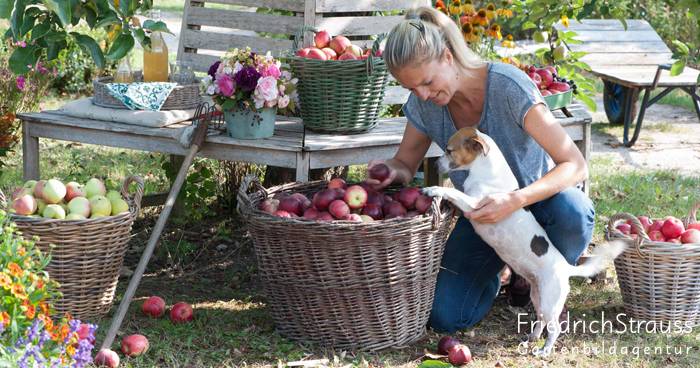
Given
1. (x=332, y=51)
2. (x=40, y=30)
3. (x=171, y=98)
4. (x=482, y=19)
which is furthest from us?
(x=482, y=19)

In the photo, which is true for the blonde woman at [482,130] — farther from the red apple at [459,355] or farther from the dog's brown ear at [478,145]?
the red apple at [459,355]

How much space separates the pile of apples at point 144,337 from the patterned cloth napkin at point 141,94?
0.86 metres

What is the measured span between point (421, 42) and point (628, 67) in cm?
503

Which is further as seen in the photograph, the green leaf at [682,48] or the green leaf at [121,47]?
the green leaf at [682,48]

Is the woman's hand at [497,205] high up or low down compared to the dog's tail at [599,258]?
up

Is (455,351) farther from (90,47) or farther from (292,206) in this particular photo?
(90,47)

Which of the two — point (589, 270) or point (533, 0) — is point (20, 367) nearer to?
point (589, 270)

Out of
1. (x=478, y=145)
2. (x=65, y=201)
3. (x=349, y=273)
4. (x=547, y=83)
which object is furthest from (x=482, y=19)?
(x=65, y=201)

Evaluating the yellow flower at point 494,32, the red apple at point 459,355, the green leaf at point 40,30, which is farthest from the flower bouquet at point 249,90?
the yellow flower at point 494,32

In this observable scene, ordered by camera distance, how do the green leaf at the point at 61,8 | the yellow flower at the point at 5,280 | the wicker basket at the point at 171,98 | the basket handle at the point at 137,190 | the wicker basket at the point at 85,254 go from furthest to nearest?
the wicker basket at the point at 171,98, the basket handle at the point at 137,190, the wicker basket at the point at 85,254, the green leaf at the point at 61,8, the yellow flower at the point at 5,280

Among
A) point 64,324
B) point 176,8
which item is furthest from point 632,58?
point 176,8

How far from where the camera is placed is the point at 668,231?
3680 millimetres

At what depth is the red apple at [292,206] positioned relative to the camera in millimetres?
3391

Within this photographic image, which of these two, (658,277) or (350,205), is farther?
(658,277)
